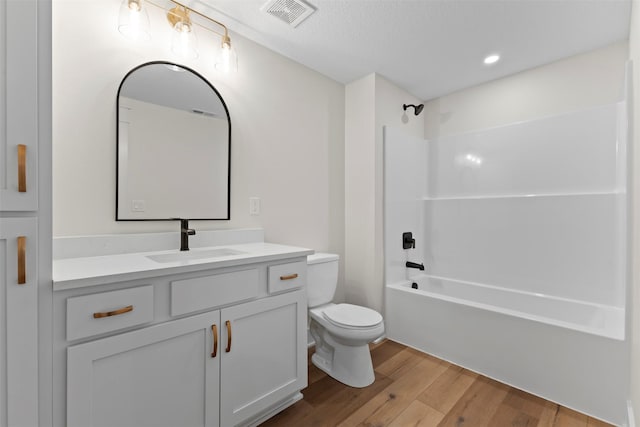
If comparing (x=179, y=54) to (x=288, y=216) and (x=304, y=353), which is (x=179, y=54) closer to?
(x=288, y=216)

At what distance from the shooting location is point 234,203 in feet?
6.35

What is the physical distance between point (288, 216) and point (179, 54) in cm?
124

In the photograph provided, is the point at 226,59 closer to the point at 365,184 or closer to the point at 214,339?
the point at 365,184

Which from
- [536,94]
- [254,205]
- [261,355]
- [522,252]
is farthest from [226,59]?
[522,252]

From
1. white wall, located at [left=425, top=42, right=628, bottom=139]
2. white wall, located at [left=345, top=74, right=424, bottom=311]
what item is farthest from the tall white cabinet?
white wall, located at [left=425, top=42, right=628, bottom=139]

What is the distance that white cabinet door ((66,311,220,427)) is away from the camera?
3.12 feet

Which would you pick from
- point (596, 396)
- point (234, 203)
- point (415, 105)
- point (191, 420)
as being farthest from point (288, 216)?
point (596, 396)

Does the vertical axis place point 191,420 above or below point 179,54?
below

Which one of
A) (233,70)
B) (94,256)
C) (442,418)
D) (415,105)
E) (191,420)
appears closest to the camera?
(191,420)

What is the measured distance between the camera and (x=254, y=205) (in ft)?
6.68

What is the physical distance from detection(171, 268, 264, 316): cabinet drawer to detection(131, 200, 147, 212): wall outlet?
0.65m

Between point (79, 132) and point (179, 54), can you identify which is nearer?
point (79, 132)

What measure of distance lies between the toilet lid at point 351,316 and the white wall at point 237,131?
58 centimetres

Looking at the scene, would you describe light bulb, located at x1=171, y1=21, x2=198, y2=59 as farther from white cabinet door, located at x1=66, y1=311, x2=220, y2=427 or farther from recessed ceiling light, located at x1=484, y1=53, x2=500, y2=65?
recessed ceiling light, located at x1=484, y1=53, x2=500, y2=65
